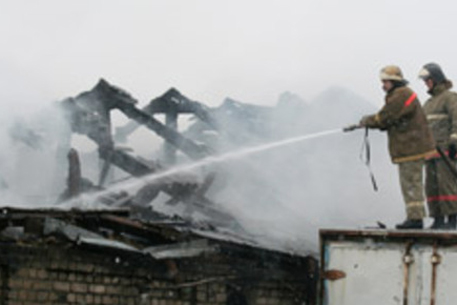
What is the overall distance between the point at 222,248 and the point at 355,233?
1.74m

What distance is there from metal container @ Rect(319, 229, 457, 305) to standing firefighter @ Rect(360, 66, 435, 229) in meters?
0.51

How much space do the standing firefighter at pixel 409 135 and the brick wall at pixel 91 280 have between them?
2.49 meters

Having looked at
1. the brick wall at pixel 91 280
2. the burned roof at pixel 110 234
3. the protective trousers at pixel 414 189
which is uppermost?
the protective trousers at pixel 414 189

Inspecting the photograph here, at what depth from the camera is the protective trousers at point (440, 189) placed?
30.7 ft

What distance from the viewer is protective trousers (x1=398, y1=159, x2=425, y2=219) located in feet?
29.7

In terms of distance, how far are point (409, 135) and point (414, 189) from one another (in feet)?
1.94

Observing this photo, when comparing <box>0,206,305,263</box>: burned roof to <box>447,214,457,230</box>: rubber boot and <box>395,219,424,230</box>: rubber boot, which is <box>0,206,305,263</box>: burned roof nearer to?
<box>395,219,424,230</box>: rubber boot

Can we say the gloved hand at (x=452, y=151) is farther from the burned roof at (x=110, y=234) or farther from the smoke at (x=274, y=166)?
the smoke at (x=274, y=166)

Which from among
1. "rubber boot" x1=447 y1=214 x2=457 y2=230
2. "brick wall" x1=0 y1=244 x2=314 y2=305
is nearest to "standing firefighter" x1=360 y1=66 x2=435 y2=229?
"rubber boot" x1=447 y1=214 x2=457 y2=230

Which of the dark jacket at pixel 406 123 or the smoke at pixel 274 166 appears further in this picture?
the smoke at pixel 274 166

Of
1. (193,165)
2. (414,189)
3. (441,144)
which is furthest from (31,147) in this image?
(414,189)

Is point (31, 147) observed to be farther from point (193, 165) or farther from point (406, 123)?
point (406, 123)

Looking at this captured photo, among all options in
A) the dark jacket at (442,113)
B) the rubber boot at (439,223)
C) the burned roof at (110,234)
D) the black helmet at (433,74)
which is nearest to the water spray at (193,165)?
the dark jacket at (442,113)

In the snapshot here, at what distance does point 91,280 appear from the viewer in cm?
894
